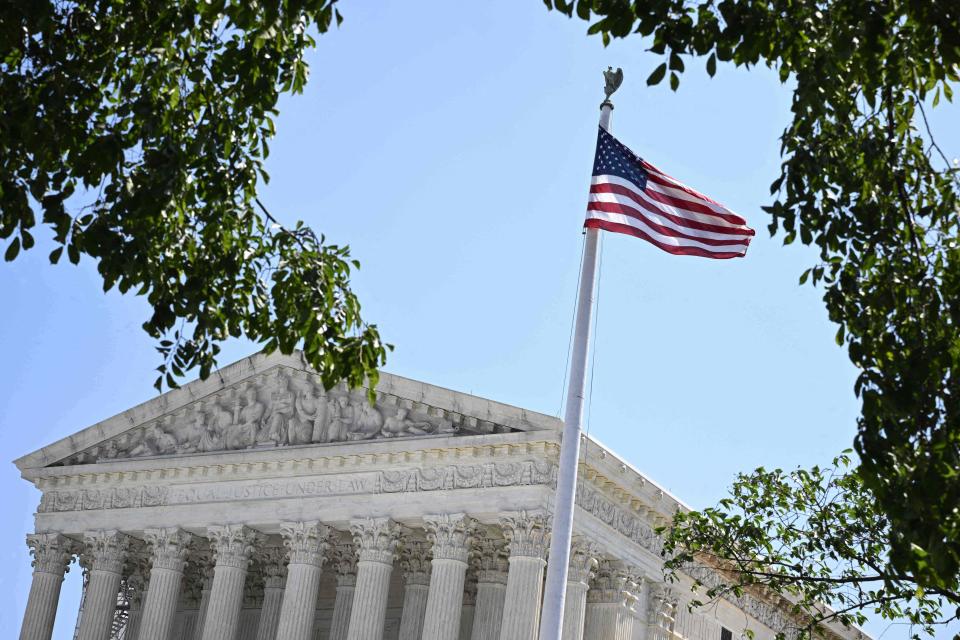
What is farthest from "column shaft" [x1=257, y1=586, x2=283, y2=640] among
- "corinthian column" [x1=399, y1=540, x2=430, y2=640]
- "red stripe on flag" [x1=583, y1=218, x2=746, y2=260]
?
"red stripe on flag" [x1=583, y1=218, x2=746, y2=260]

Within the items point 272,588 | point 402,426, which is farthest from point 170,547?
point 402,426

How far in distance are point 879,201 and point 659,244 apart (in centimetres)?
908

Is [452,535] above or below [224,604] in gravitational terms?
above

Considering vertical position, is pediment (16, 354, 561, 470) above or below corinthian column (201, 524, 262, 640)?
above

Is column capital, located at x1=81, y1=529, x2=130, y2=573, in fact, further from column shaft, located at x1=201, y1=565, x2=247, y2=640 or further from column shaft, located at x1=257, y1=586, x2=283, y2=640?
column shaft, located at x1=257, y1=586, x2=283, y2=640

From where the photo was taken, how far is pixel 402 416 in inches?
1420

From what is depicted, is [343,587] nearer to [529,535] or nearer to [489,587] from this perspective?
[489,587]

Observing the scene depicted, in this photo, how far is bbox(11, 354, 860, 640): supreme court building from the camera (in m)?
33.9

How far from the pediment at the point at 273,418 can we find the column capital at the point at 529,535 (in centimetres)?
222

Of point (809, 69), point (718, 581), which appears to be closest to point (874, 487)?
point (809, 69)

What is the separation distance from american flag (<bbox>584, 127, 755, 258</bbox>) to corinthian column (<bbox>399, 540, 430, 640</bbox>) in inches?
729

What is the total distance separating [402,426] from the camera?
36.0 meters

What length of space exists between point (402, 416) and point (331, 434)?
2.24 m

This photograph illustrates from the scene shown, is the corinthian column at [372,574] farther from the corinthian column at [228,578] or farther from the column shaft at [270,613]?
the column shaft at [270,613]
